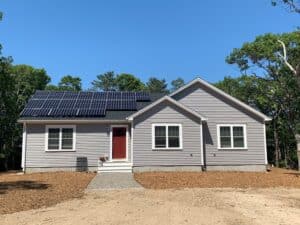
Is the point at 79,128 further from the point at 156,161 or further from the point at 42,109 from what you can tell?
the point at 156,161

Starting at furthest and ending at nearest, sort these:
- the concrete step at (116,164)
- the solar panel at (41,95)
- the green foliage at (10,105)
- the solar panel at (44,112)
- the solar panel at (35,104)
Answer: the green foliage at (10,105) → the solar panel at (41,95) → the solar panel at (35,104) → the solar panel at (44,112) → the concrete step at (116,164)

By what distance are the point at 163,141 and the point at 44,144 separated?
672cm

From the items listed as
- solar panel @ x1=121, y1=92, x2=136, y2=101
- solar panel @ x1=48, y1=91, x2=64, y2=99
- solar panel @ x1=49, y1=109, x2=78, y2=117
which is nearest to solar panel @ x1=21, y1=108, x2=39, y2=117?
solar panel @ x1=49, y1=109, x2=78, y2=117

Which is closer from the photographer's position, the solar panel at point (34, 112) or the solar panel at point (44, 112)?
the solar panel at point (34, 112)

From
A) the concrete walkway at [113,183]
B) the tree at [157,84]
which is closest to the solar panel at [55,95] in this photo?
the concrete walkway at [113,183]

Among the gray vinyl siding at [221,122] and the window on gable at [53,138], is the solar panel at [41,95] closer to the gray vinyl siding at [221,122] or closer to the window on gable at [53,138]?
the window on gable at [53,138]

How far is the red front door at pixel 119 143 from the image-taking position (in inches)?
882

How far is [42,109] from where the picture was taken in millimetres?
22766

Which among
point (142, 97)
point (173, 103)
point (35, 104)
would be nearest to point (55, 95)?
point (35, 104)

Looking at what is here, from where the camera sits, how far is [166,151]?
21.6 meters

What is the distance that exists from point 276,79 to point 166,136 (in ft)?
64.5

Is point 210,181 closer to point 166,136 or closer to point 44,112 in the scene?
point 166,136

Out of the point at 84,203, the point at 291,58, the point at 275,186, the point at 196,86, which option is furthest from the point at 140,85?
the point at 84,203

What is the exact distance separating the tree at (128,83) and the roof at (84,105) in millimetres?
33364
